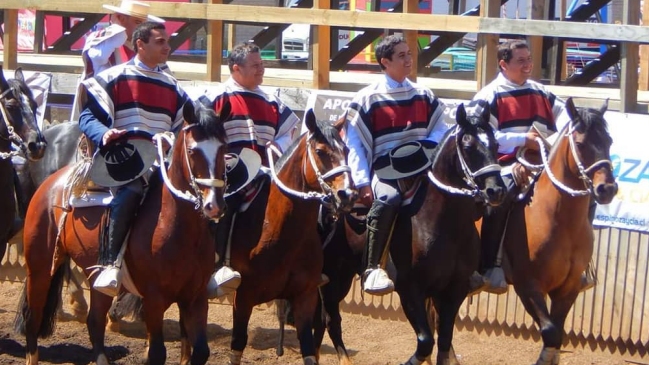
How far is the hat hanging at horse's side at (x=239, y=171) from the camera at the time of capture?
24.2 ft

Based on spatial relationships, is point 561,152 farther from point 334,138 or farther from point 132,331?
point 132,331

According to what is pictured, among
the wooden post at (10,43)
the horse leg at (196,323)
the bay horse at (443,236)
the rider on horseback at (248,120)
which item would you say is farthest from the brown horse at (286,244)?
the wooden post at (10,43)

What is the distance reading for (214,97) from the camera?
7.86m

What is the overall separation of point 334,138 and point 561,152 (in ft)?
5.59

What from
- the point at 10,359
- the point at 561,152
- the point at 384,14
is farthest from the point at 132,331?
the point at 561,152

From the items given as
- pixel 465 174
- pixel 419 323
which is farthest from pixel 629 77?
pixel 419 323

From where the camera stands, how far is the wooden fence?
358 inches

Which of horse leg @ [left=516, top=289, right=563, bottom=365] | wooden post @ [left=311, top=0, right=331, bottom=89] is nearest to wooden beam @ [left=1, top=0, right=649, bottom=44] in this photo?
wooden post @ [left=311, top=0, right=331, bottom=89]

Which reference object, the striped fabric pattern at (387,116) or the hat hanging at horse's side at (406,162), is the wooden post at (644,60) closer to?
the striped fabric pattern at (387,116)

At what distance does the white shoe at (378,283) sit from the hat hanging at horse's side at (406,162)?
65 centimetres

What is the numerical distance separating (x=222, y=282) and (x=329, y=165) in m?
1.06

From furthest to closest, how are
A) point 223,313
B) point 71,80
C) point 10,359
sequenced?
point 71,80 < point 223,313 < point 10,359

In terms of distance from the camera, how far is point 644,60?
416 inches

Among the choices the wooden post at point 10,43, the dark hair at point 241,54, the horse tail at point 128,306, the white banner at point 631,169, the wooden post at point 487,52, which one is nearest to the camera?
the dark hair at point 241,54
